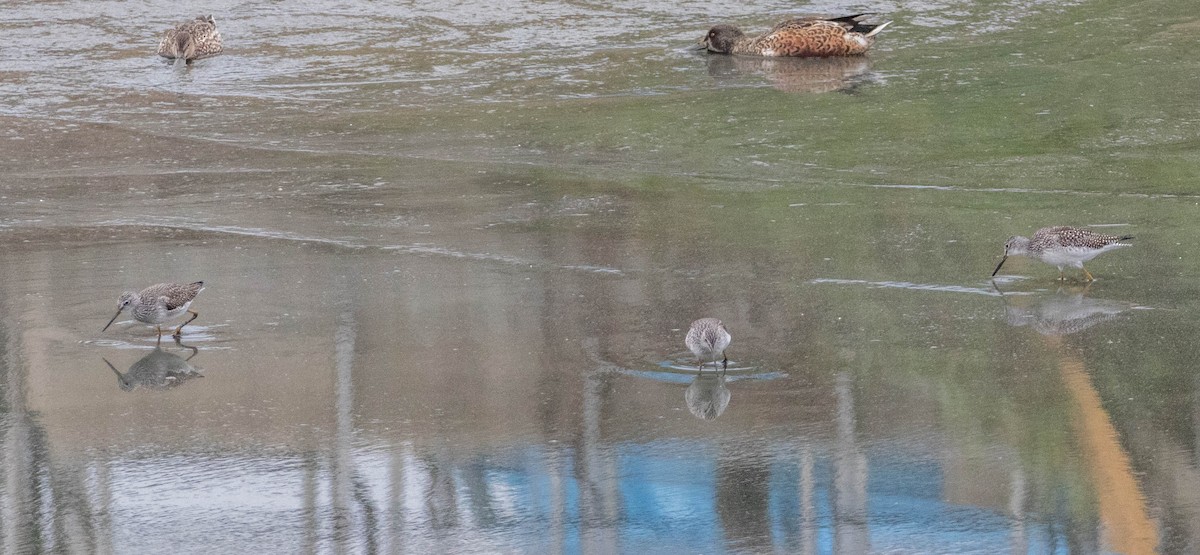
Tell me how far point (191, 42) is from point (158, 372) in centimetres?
1180

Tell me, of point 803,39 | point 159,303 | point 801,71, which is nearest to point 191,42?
point 801,71

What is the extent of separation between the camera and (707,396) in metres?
7.42

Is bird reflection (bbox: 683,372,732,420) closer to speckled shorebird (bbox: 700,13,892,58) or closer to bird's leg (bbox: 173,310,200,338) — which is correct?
bird's leg (bbox: 173,310,200,338)

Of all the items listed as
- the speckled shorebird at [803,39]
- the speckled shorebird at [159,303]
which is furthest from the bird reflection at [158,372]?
the speckled shorebird at [803,39]

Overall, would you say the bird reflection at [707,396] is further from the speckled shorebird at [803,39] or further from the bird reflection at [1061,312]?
the speckled shorebird at [803,39]

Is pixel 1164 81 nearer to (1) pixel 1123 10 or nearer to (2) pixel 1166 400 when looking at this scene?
(1) pixel 1123 10

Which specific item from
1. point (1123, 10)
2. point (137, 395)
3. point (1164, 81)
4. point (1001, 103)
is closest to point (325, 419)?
point (137, 395)

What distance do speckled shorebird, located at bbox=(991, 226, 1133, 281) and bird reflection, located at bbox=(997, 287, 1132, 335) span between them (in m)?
0.21

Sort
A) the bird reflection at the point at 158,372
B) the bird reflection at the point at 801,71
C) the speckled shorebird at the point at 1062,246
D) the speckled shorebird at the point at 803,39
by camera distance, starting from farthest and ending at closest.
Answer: the speckled shorebird at the point at 803,39 < the bird reflection at the point at 801,71 < the speckled shorebird at the point at 1062,246 < the bird reflection at the point at 158,372

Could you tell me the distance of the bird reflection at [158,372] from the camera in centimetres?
777

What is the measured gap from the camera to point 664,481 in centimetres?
639

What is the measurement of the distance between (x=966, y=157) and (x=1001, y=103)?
2.68 m

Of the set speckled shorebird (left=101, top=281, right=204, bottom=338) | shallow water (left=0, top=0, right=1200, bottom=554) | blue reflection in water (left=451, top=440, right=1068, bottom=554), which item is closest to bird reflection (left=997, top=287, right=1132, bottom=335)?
shallow water (left=0, top=0, right=1200, bottom=554)

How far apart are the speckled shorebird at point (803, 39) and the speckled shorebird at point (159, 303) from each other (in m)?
11.9
